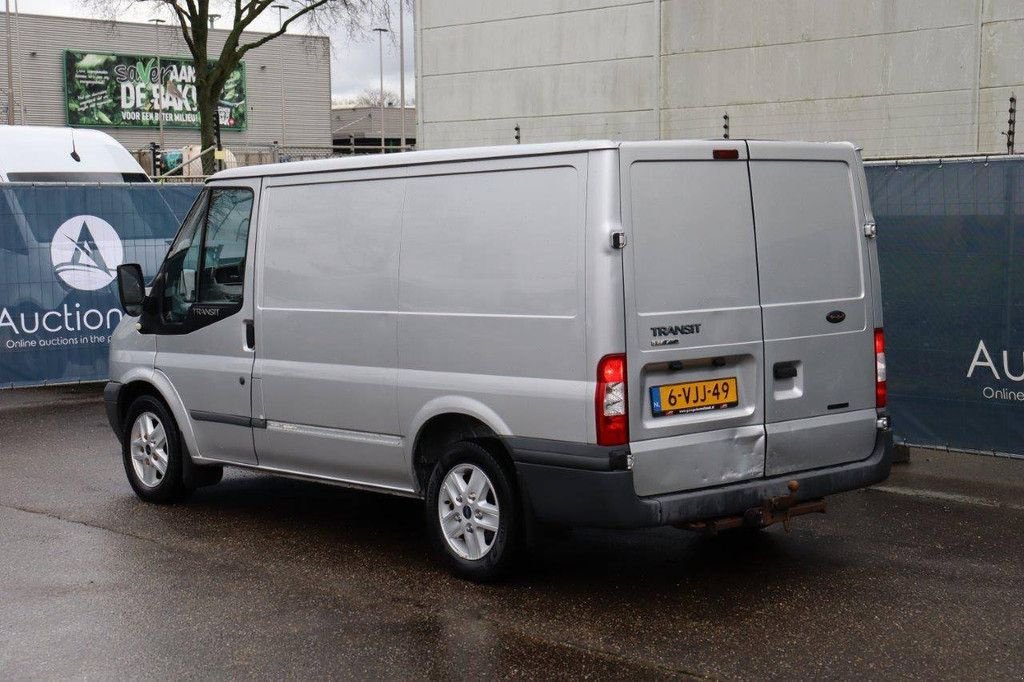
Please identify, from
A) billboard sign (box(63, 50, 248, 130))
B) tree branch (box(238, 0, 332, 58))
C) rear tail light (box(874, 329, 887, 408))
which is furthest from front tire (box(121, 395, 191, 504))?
billboard sign (box(63, 50, 248, 130))

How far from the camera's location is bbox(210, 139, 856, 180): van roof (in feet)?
19.2

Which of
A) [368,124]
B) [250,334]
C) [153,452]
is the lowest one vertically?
[153,452]

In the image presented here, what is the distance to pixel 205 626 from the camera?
579 cm

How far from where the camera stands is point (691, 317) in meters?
5.93

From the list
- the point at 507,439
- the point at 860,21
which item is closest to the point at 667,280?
the point at 507,439

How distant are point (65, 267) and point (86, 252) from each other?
0.92ft

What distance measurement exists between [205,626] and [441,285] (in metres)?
1.94

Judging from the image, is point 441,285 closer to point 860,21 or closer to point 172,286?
point 172,286

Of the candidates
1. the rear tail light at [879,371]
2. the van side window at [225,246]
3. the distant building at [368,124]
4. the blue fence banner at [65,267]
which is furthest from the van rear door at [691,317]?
the distant building at [368,124]

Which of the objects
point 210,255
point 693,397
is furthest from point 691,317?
point 210,255

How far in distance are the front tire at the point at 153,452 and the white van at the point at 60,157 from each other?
9.03 meters

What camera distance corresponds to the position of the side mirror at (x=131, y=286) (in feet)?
27.2

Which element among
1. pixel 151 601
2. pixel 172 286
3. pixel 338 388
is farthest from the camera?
pixel 172 286

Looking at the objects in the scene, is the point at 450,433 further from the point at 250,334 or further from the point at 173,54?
the point at 173,54
